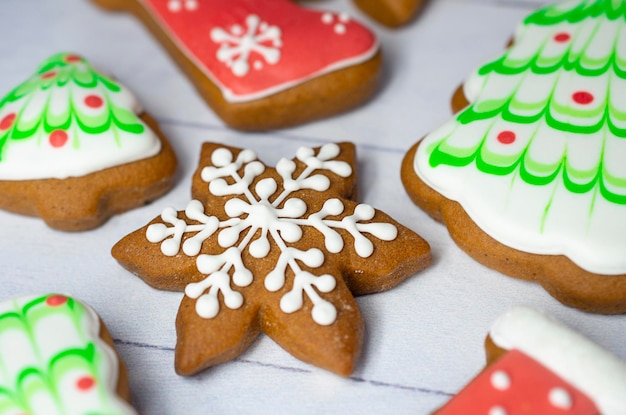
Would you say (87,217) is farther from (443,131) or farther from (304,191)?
(443,131)

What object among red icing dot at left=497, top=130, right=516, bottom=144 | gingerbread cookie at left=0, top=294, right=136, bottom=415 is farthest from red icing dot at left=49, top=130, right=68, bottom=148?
red icing dot at left=497, top=130, right=516, bottom=144

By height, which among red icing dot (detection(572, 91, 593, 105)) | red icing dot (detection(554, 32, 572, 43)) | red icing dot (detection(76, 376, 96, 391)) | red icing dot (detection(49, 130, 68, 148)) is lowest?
red icing dot (detection(76, 376, 96, 391))

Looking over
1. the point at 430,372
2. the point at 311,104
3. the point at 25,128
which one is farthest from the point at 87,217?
the point at 430,372

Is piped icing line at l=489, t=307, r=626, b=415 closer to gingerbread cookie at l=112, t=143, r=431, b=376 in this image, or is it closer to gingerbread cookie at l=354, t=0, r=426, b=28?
gingerbread cookie at l=112, t=143, r=431, b=376

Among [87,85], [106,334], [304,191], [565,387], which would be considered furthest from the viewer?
[87,85]

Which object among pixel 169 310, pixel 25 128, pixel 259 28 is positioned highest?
pixel 259 28

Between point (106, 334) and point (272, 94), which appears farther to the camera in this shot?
point (272, 94)
